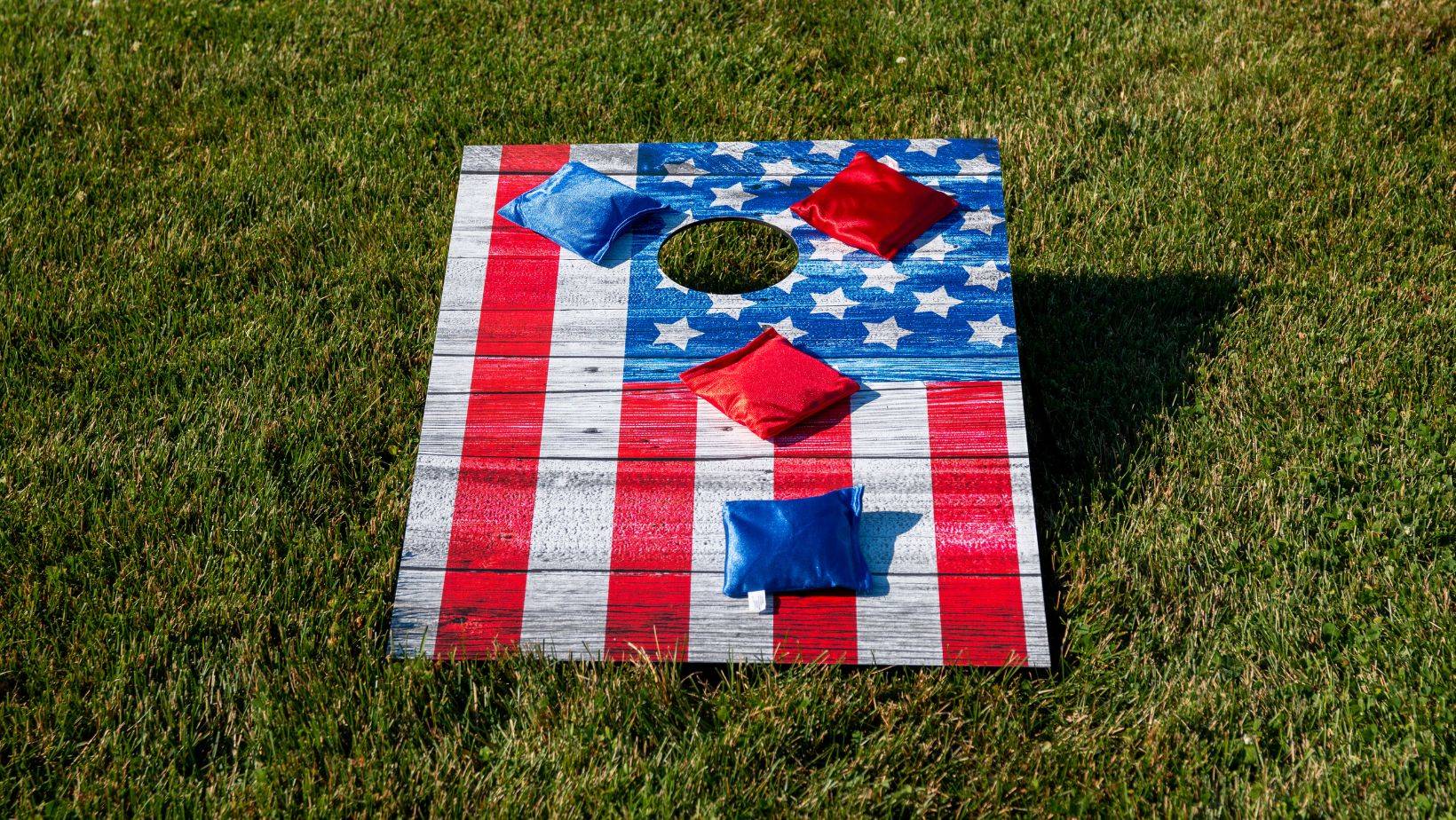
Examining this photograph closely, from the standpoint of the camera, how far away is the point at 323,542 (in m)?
3.62

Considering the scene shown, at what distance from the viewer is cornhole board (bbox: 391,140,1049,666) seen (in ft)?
10.1

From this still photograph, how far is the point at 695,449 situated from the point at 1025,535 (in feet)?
2.97

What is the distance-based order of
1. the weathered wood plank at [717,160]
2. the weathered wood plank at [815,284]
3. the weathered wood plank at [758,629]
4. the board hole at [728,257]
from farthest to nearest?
the board hole at [728,257]
the weathered wood plank at [717,160]
the weathered wood plank at [815,284]
the weathered wood plank at [758,629]

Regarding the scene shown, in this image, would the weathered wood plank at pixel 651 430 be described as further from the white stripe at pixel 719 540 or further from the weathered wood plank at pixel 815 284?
the weathered wood plank at pixel 815 284

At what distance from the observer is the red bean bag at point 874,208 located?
375 cm

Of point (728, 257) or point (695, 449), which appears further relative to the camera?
point (728, 257)

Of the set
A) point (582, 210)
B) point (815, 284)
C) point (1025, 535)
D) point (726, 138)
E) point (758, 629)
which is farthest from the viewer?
point (726, 138)

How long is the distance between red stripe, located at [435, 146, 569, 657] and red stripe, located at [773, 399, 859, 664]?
26.0 inches

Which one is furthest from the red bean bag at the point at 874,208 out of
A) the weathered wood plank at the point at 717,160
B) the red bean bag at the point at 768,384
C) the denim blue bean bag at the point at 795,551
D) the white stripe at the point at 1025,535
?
the denim blue bean bag at the point at 795,551

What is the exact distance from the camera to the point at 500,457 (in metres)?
3.36

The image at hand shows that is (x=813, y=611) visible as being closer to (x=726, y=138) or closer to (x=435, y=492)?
(x=435, y=492)

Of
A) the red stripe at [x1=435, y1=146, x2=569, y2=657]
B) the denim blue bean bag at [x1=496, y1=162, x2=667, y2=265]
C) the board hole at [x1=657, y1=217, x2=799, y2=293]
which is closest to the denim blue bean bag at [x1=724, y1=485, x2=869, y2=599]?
the red stripe at [x1=435, y1=146, x2=569, y2=657]

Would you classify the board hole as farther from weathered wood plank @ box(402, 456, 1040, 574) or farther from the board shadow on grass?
weathered wood plank @ box(402, 456, 1040, 574)

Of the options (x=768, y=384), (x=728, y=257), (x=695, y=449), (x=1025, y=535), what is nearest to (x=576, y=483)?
(x=695, y=449)
